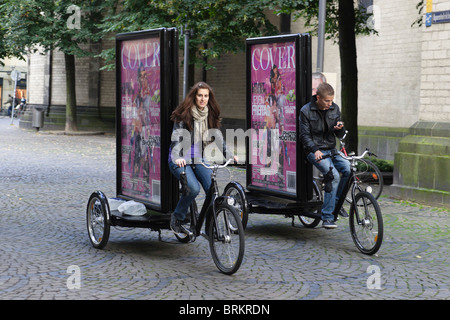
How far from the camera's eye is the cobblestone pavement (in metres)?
5.60

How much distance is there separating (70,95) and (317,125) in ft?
75.1

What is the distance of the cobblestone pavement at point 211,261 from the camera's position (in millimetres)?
5598

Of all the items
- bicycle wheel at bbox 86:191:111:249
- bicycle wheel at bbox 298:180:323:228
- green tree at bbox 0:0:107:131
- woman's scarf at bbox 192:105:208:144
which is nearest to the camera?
woman's scarf at bbox 192:105:208:144

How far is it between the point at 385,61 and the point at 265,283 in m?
15.7

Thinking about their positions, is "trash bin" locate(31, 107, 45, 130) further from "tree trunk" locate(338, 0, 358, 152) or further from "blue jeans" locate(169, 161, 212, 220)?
"blue jeans" locate(169, 161, 212, 220)

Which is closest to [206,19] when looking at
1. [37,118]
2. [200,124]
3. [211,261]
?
[200,124]

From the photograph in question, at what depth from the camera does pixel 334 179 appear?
761 cm

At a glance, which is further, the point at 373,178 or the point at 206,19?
the point at 206,19

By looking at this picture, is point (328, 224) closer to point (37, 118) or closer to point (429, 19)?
point (429, 19)

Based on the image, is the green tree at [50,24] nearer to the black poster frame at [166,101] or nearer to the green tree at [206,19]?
the green tree at [206,19]

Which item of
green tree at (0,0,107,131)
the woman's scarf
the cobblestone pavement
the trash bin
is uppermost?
green tree at (0,0,107,131)

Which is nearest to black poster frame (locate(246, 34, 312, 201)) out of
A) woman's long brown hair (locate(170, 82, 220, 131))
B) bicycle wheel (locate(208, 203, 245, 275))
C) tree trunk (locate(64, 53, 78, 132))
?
woman's long brown hair (locate(170, 82, 220, 131))

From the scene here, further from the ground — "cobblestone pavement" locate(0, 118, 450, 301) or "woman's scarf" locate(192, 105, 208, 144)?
"woman's scarf" locate(192, 105, 208, 144)

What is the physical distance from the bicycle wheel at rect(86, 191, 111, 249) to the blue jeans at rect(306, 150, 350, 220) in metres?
2.26
